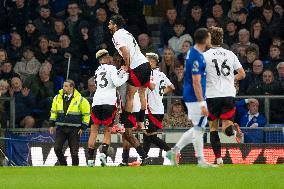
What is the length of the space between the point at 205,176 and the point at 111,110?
5326 mm

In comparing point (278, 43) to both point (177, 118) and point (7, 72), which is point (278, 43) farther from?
point (7, 72)

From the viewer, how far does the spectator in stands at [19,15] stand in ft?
94.4

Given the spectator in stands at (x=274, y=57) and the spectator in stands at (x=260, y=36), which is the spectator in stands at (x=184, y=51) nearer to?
the spectator in stands at (x=260, y=36)

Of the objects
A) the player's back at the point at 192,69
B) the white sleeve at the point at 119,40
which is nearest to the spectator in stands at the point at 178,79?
the white sleeve at the point at 119,40

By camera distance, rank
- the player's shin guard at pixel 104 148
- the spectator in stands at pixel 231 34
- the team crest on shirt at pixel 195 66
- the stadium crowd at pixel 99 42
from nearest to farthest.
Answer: the team crest on shirt at pixel 195 66 → the player's shin guard at pixel 104 148 → the stadium crowd at pixel 99 42 → the spectator in stands at pixel 231 34

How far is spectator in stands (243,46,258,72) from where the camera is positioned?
25.2 metres

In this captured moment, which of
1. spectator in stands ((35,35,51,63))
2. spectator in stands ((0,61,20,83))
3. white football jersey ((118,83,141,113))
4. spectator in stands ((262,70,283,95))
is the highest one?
spectator in stands ((35,35,51,63))

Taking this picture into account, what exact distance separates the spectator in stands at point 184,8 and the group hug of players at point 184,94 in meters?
6.36

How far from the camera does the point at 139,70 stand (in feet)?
62.5

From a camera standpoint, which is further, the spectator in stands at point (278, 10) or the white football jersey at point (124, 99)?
the spectator in stands at point (278, 10)

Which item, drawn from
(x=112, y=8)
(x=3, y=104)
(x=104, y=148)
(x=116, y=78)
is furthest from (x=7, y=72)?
(x=116, y=78)

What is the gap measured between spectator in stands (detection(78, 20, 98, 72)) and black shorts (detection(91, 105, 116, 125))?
770cm

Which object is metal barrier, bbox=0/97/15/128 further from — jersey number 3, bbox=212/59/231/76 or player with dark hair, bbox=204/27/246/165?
jersey number 3, bbox=212/59/231/76

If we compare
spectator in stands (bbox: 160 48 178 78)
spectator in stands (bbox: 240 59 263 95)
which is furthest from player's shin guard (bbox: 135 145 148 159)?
spectator in stands (bbox: 160 48 178 78)
